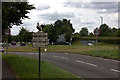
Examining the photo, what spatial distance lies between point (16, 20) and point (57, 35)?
233 ft

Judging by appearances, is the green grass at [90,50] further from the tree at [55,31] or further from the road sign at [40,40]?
the tree at [55,31]

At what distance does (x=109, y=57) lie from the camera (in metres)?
21.6

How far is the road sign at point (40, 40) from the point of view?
976 centimetres

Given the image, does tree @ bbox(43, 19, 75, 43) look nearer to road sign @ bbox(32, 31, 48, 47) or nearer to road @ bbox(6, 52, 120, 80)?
road @ bbox(6, 52, 120, 80)

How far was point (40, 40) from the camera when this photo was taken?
32.1 feet

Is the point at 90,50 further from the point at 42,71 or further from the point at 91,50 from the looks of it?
the point at 42,71

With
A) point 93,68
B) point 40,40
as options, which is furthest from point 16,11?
point 40,40

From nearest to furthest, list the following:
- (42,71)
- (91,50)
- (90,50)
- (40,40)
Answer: (40,40)
(42,71)
(91,50)
(90,50)

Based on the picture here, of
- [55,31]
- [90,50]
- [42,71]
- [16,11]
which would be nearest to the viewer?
[42,71]

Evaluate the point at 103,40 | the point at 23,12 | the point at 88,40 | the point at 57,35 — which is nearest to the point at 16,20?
the point at 23,12

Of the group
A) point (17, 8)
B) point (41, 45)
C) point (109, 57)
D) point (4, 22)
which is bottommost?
point (109, 57)

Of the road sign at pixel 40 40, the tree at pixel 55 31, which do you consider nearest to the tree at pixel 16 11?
the road sign at pixel 40 40

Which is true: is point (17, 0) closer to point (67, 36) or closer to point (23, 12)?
point (23, 12)

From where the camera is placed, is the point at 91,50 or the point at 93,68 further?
the point at 91,50
